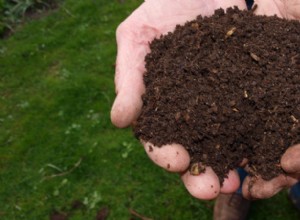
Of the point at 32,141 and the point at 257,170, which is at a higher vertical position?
the point at 257,170

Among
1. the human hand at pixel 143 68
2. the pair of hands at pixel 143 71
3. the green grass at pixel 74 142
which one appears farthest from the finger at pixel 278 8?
the green grass at pixel 74 142

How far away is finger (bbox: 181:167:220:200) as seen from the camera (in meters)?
2.00

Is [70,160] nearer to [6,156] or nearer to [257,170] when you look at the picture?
[6,156]

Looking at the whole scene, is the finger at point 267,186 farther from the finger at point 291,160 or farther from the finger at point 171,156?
the finger at point 171,156

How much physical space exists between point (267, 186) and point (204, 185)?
0.33 m

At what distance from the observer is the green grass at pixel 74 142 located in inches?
132

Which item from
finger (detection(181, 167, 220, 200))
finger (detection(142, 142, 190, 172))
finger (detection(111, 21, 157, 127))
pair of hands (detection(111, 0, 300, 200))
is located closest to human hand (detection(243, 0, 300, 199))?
pair of hands (detection(111, 0, 300, 200))

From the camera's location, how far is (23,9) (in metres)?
5.48

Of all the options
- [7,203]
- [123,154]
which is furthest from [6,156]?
[123,154]

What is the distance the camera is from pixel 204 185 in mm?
1997

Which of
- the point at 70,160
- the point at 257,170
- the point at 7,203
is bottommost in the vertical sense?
the point at 7,203

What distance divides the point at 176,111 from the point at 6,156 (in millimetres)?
2387

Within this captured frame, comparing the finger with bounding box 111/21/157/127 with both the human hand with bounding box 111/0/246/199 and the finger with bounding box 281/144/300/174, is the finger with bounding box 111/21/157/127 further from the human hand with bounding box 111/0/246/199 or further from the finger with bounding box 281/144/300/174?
the finger with bounding box 281/144/300/174

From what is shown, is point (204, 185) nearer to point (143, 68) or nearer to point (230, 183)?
point (230, 183)
